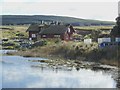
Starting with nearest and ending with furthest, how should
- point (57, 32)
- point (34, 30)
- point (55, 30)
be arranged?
point (57, 32) → point (55, 30) → point (34, 30)

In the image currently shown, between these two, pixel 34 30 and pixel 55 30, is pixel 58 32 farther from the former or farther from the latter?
pixel 34 30

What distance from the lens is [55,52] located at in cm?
6256

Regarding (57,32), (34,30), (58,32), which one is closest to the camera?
(58,32)

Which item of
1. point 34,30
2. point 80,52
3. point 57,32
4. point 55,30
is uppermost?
point 55,30

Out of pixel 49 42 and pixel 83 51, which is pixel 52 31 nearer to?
pixel 49 42

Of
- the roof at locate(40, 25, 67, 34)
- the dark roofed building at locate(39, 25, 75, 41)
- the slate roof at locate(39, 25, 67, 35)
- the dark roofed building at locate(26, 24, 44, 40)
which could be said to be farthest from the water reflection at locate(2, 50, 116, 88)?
the dark roofed building at locate(26, 24, 44, 40)

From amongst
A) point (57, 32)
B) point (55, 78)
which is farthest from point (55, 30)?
point (55, 78)

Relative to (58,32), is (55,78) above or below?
below

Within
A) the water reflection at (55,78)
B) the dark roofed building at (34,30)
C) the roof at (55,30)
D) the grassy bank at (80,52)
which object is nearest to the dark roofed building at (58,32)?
the roof at (55,30)

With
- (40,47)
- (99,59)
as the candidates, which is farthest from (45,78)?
(40,47)

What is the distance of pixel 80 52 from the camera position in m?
55.8

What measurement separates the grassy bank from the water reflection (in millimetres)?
7192

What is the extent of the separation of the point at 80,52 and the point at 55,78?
2034 cm

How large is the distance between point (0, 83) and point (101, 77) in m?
10.2
